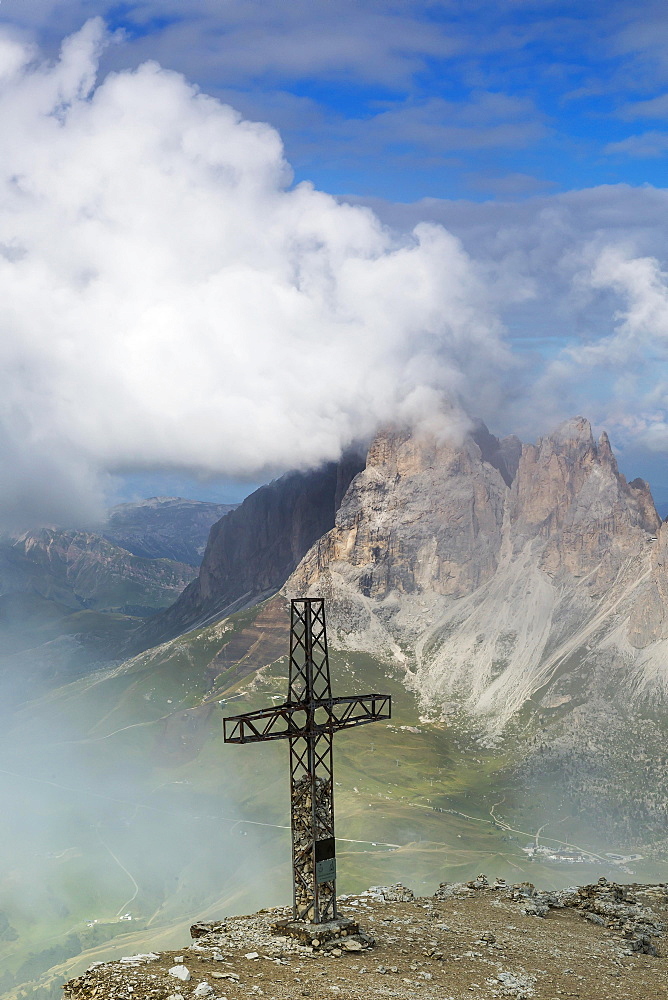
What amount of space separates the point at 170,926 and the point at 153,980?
171539 millimetres

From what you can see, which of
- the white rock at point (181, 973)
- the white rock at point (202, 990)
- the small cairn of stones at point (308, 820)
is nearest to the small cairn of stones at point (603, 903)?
the small cairn of stones at point (308, 820)

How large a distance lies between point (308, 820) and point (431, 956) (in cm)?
972

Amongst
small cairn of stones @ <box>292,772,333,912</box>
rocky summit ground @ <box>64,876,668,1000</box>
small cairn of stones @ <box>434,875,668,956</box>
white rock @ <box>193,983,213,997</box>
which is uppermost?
small cairn of stones @ <box>292,772,333,912</box>

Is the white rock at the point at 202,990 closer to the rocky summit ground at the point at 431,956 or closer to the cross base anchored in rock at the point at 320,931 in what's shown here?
the rocky summit ground at the point at 431,956

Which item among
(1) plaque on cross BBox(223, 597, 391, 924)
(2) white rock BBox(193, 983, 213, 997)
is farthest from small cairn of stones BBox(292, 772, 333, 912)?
(2) white rock BBox(193, 983, 213, 997)

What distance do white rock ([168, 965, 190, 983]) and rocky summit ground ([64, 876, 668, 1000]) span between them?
0.21ft

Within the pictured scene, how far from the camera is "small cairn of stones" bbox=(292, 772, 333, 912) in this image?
53.3 meters

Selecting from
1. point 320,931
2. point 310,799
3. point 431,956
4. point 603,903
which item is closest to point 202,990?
point 320,931

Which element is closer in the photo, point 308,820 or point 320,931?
point 320,931

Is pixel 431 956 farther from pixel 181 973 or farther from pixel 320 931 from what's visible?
pixel 181 973

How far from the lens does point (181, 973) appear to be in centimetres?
4169

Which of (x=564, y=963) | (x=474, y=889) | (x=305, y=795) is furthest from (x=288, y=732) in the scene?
(x=474, y=889)

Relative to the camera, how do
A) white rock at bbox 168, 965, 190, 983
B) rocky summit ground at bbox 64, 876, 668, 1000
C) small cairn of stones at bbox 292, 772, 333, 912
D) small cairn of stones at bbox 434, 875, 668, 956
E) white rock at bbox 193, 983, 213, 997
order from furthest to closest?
1. small cairn of stones at bbox 434, 875, 668, 956
2. small cairn of stones at bbox 292, 772, 333, 912
3. rocky summit ground at bbox 64, 876, 668, 1000
4. white rock at bbox 168, 965, 190, 983
5. white rock at bbox 193, 983, 213, 997

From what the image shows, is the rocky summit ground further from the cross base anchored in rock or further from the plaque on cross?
the plaque on cross
